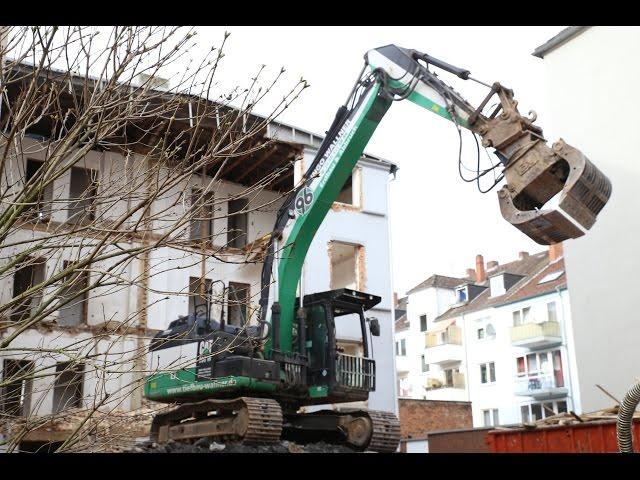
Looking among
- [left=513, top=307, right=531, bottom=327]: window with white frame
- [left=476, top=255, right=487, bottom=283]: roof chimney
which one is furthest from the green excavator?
[left=476, top=255, right=487, bottom=283]: roof chimney

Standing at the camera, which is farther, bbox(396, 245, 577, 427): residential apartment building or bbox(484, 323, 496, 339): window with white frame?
bbox(484, 323, 496, 339): window with white frame

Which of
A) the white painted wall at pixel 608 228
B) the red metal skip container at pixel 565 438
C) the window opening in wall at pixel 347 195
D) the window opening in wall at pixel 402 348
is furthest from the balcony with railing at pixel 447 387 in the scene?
the red metal skip container at pixel 565 438

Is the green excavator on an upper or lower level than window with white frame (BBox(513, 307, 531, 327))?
lower

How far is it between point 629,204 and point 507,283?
1180 inches

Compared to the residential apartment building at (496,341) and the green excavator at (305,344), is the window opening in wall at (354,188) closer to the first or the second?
the green excavator at (305,344)

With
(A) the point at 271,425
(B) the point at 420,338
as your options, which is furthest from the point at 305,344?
(B) the point at 420,338

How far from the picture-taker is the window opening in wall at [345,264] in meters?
23.8

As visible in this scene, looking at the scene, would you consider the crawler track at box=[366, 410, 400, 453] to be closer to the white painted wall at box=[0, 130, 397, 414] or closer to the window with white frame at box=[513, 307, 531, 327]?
the white painted wall at box=[0, 130, 397, 414]

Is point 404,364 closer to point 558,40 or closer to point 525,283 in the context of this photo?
point 525,283

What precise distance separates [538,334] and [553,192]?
32.0 metres

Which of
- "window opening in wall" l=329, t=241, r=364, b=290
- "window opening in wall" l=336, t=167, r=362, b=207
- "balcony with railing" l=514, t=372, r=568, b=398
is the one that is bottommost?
"balcony with railing" l=514, t=372, r=568, b=398

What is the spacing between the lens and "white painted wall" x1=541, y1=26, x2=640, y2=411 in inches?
682

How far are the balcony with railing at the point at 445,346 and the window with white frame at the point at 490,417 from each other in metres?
4.08

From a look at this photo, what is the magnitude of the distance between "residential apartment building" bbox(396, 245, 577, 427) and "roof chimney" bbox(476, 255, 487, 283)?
0.07 meters
